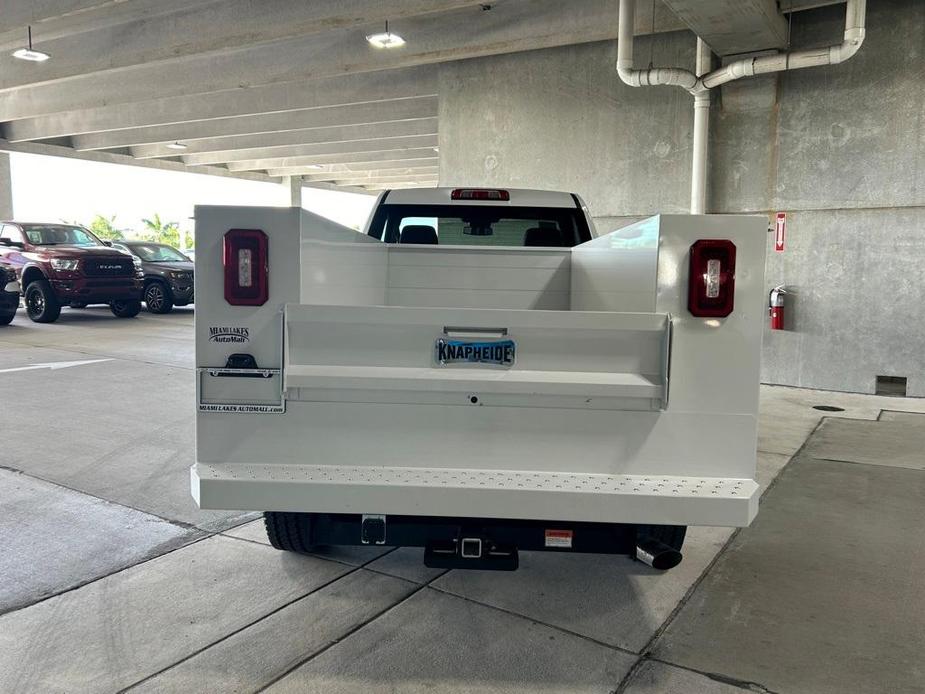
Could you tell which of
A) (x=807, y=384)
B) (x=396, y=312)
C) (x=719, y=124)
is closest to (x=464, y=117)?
(x=719, y=124)

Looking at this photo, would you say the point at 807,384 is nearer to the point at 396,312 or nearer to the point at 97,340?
the point at 396,312

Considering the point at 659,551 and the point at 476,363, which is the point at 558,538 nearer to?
the point at 659,551

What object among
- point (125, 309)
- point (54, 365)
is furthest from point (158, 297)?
point (54, 365)

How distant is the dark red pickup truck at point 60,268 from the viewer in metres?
14.3

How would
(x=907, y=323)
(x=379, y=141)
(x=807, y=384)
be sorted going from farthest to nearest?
(x=379, y=141) → (x=807, y=384) → (x=907, y=323)

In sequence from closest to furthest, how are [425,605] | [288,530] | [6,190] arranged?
[425,605] → [288,530] → [6,190]

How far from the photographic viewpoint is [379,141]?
2097cm

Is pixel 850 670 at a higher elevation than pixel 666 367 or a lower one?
lower

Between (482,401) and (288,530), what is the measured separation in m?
1.45

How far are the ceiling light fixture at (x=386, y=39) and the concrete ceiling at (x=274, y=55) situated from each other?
0.18 meters

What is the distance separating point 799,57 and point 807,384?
13.8ft

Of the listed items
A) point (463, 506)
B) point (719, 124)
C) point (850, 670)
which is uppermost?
point (719, 124)

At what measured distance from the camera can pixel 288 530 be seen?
3.41 metres

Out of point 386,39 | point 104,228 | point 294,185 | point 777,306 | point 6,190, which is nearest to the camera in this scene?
point 777,306
